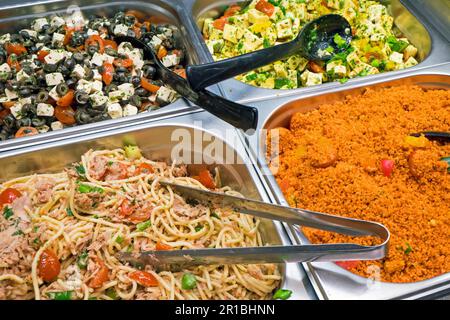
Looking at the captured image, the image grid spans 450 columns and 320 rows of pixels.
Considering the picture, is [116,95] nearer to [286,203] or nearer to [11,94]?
[11,94]

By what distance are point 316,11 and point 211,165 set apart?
1476 millimetres

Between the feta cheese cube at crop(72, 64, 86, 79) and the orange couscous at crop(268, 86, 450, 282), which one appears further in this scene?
the feta cheese cube at crop(72, 64, 86, 79)

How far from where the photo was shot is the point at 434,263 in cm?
183

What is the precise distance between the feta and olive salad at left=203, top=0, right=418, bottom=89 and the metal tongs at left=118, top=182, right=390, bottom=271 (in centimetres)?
103

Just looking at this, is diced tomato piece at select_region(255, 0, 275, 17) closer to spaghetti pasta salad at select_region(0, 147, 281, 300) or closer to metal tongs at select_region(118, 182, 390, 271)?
spaghetti pasta salad at select_region(0, 147, 281, 300)

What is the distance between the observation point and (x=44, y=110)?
7.86 ft

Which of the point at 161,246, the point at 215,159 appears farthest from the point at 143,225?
the point at 215,159

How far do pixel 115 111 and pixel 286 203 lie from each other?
3.61 ft

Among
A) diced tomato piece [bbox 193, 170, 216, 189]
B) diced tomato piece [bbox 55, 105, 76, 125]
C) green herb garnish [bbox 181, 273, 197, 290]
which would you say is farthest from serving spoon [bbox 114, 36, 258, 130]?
green herb garnish [bbox 181, 273, 197, 290]

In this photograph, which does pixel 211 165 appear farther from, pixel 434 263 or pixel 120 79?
pixel 434 263

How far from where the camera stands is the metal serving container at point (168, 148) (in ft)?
7.18

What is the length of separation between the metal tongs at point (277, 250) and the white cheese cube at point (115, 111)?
0.77m

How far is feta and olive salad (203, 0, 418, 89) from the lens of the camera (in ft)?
8.66

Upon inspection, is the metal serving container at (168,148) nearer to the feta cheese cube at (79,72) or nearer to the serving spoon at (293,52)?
the serving spoon at (293,52)
